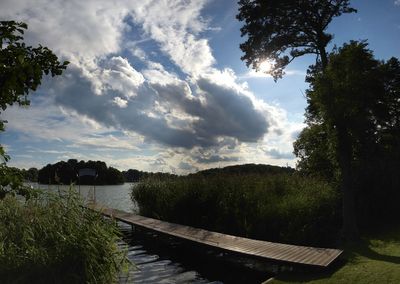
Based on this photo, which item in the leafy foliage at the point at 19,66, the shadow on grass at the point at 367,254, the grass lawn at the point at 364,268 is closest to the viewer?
the leafy foliage at the point at 19,66

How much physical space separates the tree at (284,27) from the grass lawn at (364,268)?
5.59 metres

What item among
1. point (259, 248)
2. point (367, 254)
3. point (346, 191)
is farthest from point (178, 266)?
point (346, 191)

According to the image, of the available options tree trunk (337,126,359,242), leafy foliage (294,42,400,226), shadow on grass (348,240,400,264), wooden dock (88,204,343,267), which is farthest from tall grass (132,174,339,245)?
leafy foliage (294,42,400,226)

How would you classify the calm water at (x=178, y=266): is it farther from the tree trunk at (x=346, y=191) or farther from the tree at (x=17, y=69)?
the tree at (x=17, y=69)

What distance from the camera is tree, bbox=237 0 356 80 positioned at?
39.3 feet

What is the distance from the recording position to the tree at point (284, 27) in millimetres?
11992

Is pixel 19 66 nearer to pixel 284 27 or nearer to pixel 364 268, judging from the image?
pixel 364 268

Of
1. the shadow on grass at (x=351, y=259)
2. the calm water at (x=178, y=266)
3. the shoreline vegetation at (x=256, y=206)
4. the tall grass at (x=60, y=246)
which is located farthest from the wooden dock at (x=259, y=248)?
the shoreline vegetation at (x=256, y=206)

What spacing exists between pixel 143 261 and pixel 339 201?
628cm

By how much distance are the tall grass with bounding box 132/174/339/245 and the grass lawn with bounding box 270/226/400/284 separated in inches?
61.1

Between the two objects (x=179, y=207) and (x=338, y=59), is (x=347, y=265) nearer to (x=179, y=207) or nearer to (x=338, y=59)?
(x=338, y=59)

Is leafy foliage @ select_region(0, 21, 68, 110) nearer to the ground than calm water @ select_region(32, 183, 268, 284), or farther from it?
farther from it

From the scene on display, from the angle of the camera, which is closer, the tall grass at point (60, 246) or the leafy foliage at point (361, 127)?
the tall grass at point (60, 246)

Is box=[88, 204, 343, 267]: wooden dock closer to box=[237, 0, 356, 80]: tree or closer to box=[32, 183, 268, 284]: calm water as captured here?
box=[32, 183, 268, 284]: calm water
